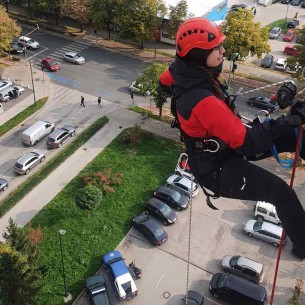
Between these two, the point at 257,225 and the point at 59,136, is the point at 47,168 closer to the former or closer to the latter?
the point at 59,136

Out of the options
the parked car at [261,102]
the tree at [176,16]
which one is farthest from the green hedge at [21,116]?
the parked car at [261,102]

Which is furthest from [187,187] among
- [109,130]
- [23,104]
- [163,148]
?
[23,104]

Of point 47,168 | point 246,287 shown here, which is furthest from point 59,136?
point 246,287

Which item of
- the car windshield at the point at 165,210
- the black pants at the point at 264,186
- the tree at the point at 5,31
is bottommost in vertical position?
the car windshield at the point at 165,210

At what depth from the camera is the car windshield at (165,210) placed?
1155 inches

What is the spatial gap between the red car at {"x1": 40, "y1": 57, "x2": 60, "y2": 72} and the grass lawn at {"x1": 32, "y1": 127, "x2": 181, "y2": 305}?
50.9 feet

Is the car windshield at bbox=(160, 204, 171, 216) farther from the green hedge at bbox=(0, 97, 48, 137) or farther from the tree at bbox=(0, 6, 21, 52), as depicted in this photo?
the tree at bbox=(0, 6, 21, 52)

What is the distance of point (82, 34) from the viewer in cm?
5703

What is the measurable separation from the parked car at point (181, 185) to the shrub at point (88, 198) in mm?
5690

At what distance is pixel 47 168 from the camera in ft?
113

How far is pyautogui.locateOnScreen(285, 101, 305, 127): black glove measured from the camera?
7.27 metres

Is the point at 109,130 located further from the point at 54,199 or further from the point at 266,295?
the point at 266,295

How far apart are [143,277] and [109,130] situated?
1616 cm

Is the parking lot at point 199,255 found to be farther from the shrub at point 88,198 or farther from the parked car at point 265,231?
the shrub at point 88,198
